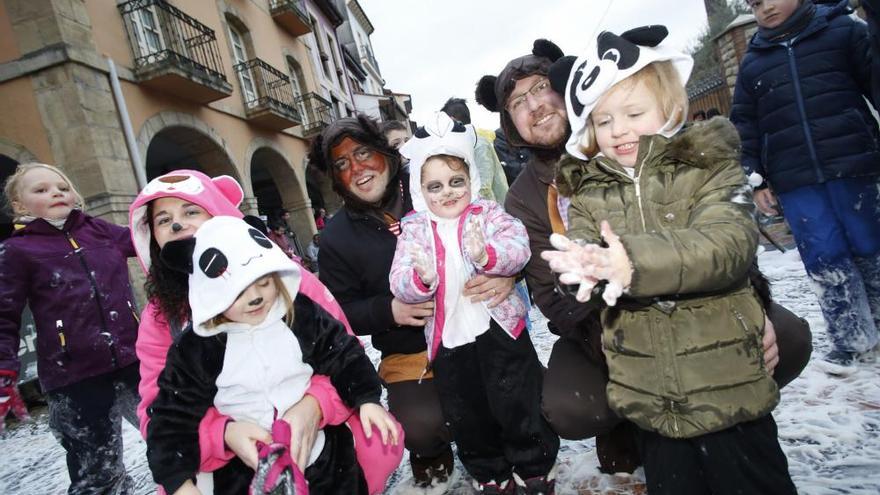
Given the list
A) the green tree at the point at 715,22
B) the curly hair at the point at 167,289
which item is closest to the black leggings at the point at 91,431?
the curly hair at the point at 167,289

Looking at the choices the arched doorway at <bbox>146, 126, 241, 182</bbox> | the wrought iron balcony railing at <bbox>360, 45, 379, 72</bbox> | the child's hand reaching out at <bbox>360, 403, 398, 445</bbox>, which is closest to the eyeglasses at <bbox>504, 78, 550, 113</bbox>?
the child's hand reaching out at <bbox>360, 403, 398, 445</bbox>

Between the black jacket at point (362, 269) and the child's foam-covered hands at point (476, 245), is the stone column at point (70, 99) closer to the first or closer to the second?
the black jacket at point (362, 269)

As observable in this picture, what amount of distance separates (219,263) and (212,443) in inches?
25.9

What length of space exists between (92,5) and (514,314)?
863 cm

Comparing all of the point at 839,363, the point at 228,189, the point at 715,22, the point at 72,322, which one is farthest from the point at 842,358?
the point at 715,22

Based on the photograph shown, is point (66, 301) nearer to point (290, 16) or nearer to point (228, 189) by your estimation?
point (228, 189)

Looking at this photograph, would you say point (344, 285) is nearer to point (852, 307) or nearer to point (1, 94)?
point (852, 307)

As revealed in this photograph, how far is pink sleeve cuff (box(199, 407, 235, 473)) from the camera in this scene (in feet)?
5.28

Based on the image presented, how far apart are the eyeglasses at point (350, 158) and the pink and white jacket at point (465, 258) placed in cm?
52

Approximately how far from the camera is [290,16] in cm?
1384

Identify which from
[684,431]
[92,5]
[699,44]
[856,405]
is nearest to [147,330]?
[684,431]

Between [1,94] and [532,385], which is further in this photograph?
[1,94]

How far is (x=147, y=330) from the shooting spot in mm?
1877

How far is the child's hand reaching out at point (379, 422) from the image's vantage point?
169 centimetres
